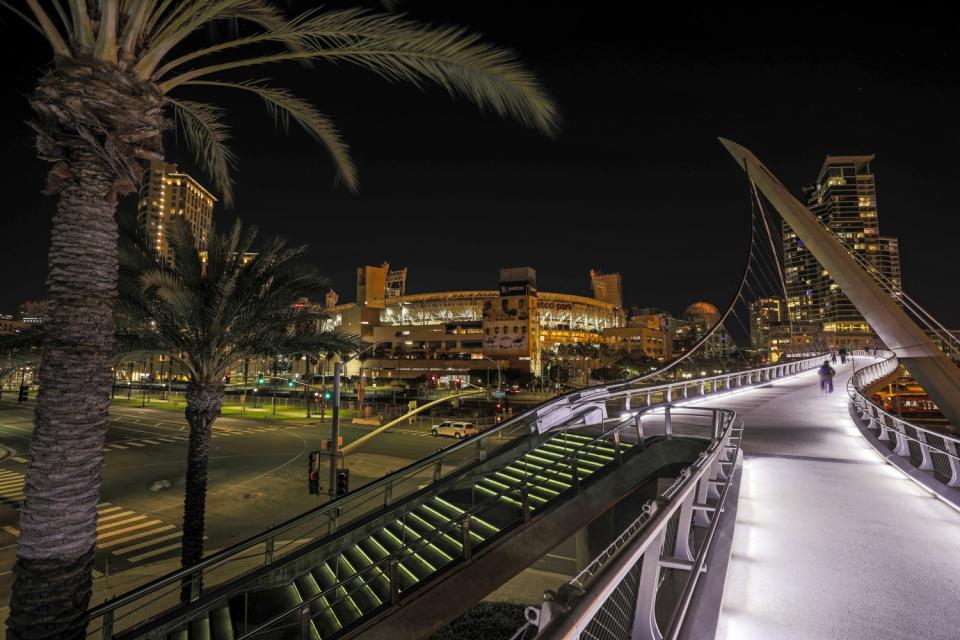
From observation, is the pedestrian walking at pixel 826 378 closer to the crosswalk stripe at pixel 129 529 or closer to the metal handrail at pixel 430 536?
the metal handrail at pixel 430 536

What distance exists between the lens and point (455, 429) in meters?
34.8

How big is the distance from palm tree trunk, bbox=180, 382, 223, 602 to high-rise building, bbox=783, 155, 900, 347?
400ft

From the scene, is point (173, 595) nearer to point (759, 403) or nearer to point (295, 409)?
point (759, 403)

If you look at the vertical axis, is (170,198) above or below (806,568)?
above

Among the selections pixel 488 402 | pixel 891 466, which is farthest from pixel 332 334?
pixel 488 402

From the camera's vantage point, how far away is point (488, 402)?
206 feet

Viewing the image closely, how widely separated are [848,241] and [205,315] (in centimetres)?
14109

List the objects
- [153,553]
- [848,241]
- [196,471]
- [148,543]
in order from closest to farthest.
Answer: [196,471] < [153,553] < [148,543] < [848,241]

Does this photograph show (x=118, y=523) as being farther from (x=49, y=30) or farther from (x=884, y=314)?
(x=884, y=314)

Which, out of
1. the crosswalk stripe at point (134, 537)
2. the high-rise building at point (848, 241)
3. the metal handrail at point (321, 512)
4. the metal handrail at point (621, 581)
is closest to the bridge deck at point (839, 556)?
the metal handrail at point (621, 581)

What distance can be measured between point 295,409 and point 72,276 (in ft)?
179

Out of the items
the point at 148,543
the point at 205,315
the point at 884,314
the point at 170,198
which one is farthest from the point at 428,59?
the point at 170,198

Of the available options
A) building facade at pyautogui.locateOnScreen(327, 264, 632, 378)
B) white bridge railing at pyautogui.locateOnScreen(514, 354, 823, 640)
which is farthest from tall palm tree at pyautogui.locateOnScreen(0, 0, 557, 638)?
building facade at pyautogui.locateOnScreen(327, 264, 632, 378)

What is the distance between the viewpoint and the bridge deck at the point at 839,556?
10.3ft
